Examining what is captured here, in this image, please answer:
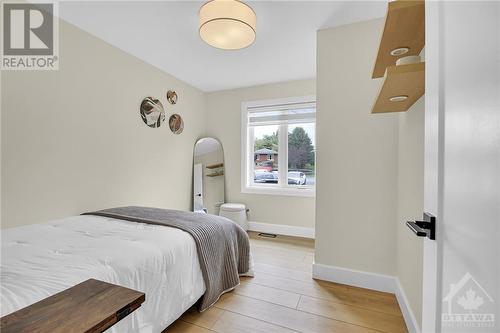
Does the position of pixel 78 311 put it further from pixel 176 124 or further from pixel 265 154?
pixel 265 154

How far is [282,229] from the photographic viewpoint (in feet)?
12.0

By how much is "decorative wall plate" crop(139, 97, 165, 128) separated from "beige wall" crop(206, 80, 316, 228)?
44.2 inches

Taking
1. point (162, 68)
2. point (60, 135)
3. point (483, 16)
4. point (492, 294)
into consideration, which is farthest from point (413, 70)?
A: point (162, 68)

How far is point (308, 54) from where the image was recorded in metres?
2.77

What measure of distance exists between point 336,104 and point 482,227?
1911 mm

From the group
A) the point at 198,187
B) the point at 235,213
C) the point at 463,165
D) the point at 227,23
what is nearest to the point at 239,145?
the point at 198,187

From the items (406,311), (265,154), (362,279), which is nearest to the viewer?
(406,311)

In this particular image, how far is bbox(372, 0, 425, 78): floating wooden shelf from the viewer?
3.32ft

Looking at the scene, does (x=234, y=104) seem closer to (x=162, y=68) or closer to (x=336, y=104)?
(x=162, y=68)

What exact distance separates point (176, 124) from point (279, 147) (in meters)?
1.69

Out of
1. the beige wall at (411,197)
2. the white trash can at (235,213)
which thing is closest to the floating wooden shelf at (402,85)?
the beige wall at (411,197)

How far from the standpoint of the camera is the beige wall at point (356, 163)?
1993 mm

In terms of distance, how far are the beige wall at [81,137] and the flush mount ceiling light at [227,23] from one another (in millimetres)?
1399

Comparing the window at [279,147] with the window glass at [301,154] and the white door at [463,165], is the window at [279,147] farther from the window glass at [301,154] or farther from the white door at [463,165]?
the white door at [463,165]
